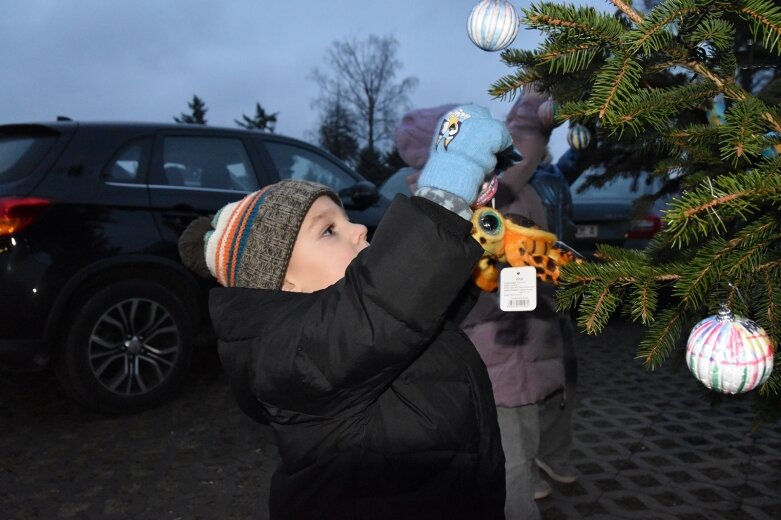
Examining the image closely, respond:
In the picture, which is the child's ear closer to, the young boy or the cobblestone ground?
the young boy

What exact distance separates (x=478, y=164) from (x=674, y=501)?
2.68 m

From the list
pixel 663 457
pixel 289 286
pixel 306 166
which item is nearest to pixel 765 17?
pixel 289 286

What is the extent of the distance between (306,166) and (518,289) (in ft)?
14.4

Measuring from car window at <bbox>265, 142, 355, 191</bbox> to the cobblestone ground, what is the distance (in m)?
1.78

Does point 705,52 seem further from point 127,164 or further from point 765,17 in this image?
point 127,164

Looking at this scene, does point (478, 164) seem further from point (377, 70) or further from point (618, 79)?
point (377, 70)

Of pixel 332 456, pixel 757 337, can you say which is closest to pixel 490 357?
pixel 332 456

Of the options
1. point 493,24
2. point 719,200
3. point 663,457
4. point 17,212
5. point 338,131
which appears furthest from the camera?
point 338,131

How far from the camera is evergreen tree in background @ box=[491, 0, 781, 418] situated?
107 centimetres

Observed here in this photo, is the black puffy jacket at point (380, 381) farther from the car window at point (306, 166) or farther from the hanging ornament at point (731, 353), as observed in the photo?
the car window at point (306, 166)

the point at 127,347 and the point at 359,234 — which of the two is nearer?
the point at 359,234

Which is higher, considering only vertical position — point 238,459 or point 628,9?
point 628,9

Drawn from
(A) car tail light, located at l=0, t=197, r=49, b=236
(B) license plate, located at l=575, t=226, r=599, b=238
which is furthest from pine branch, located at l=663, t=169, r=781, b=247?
(B) license plate, located at l=575, t=226, r=599, b=238

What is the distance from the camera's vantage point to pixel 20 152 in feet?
14.8
